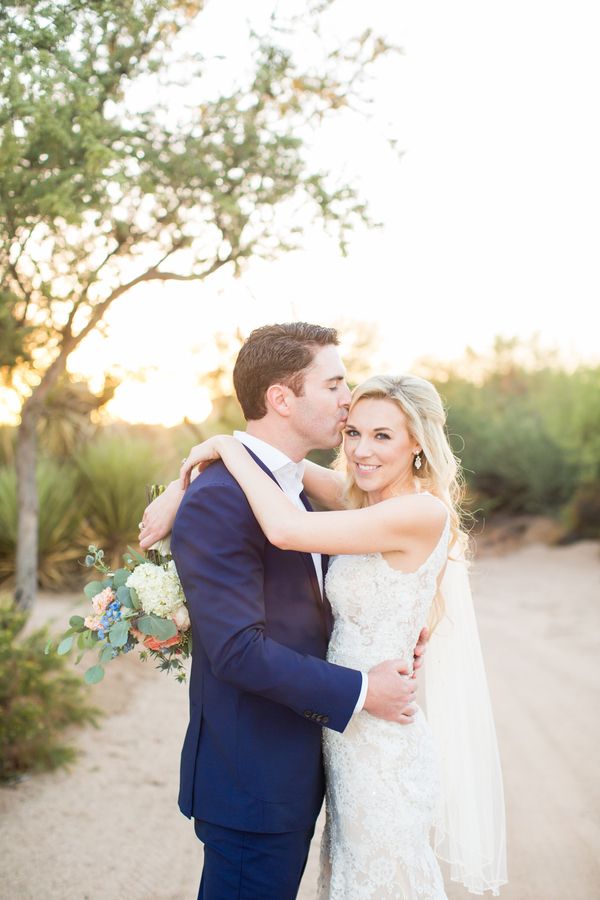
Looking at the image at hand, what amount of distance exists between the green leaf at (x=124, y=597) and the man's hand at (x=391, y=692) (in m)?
0.83

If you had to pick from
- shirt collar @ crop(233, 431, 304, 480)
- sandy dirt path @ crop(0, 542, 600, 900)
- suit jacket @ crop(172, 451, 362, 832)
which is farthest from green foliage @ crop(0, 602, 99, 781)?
shirt collar @ crop(233, 431, 304, 480)

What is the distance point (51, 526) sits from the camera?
10.1m

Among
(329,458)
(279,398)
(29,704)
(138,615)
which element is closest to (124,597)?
(138,615)

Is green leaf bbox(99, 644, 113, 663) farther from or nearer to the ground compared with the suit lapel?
nearer to the ground

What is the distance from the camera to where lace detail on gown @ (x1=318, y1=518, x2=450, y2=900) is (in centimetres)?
255

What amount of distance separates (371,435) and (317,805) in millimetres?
1306

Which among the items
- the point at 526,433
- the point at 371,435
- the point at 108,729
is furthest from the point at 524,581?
the point at 371,435

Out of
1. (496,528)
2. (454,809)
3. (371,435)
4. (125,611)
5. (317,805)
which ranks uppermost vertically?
(371,435)

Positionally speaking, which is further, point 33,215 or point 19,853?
point 33,215

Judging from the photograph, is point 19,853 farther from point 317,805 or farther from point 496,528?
point 496,528

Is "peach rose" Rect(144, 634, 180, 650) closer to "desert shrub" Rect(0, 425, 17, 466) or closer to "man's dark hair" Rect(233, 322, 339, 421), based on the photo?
"man's dark hair" Rect(233, 322, 339, 421)

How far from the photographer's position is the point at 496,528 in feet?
61.9

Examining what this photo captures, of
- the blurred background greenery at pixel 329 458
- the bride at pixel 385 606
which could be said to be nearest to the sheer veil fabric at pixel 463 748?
the bride at pixel 385 606

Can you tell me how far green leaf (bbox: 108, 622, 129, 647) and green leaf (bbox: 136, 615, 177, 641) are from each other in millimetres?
69
